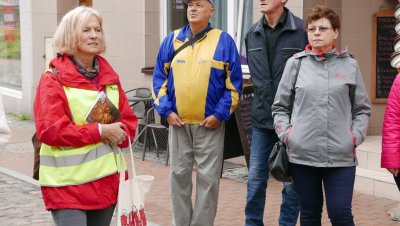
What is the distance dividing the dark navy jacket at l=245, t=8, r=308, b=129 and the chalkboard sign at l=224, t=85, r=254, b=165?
73 cm

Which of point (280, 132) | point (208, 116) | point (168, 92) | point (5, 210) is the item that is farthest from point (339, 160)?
point (5, 210)

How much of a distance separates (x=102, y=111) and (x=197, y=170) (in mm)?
1721

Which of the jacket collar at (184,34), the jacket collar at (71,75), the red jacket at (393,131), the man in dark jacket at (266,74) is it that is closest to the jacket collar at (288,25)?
the man in dark jacket at (266,74)

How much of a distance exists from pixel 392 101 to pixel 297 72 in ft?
2.19

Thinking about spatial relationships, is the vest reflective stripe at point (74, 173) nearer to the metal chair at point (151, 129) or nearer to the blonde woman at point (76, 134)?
the blonde woman at point (76, 134)

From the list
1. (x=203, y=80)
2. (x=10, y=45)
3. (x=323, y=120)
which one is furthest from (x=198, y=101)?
(x=10, y=45)

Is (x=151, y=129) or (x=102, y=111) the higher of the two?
(x=102, y=111)

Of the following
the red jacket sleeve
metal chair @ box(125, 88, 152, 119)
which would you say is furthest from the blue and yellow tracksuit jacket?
metal chair @ box(125, 88, 152, 119)

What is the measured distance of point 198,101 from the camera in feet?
19.5

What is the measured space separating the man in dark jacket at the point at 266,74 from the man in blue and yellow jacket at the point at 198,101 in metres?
0.22

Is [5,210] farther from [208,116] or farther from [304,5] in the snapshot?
[304,5]

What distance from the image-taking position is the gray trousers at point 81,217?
4383 millimetres

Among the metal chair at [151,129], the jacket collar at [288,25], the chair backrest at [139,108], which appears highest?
the jacket collar at [288,25]

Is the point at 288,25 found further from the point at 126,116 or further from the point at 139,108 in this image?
the point at 139,108
